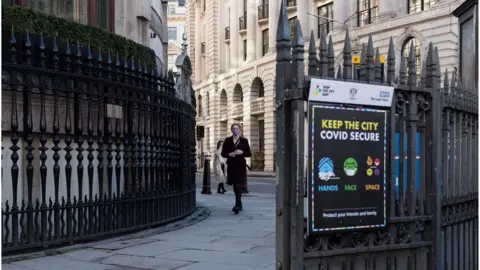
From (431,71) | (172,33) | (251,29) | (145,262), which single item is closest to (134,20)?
(145,262)

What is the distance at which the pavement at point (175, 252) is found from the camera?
5.81 meters

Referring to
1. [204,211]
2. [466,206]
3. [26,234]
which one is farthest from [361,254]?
[204,211]

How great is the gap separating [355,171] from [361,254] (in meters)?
0.65

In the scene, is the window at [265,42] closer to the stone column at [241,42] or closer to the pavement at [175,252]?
the stone column at [241,42]

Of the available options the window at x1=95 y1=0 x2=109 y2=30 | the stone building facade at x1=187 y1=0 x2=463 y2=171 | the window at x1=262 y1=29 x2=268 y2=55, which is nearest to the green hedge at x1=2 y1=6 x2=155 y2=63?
the window at x1=95 y1=0 x2=109 y2=30

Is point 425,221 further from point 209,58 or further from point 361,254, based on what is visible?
point 209,58

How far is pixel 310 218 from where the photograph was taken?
12.8ft

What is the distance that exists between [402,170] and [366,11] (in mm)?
33653

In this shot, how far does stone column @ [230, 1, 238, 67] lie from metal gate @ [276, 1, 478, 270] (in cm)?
Answer: 4584

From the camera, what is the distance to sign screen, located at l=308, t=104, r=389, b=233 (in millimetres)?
3895

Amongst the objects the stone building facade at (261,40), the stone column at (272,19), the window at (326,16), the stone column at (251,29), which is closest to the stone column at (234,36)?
the stone building facade at (261,40)

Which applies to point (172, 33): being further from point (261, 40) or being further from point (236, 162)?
point (236, 162)

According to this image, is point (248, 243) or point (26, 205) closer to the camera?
point (26, 205)

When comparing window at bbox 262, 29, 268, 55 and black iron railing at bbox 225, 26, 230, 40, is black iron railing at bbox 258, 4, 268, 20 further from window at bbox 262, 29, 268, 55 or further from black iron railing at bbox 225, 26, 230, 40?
black iron railing at bbox 225, 26, 230, 40
